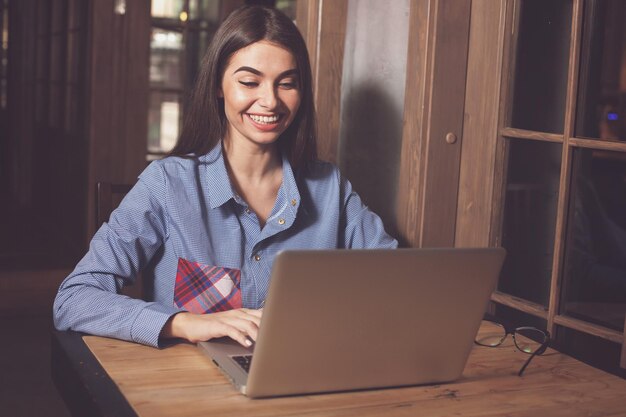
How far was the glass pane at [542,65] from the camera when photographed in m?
1.99

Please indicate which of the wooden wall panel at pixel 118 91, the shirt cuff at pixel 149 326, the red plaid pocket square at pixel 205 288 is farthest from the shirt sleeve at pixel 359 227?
the wooden wall panel at pixel 118 91

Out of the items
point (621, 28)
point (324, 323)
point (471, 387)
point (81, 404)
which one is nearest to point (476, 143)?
point (621, 28)

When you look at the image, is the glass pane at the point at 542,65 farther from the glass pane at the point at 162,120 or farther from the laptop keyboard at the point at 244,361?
the glass pane at the point at 162,120

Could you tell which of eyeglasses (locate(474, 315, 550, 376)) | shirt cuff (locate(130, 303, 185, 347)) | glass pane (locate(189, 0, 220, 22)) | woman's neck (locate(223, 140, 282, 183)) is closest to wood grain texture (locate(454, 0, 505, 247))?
eyeglasses (locate(474, 315, 550, 376))

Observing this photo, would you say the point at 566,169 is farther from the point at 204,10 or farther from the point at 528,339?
the point at 204,10

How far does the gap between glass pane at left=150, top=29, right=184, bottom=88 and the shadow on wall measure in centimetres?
277

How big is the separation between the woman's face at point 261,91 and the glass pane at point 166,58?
10.5 feet

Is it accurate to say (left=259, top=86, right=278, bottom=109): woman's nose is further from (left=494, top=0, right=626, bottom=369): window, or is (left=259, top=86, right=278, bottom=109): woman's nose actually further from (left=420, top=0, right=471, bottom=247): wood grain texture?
(left=494, top=0, right=626, bottom=369): window

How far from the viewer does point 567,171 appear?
1952 mm

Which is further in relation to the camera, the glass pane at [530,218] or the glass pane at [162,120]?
the glass pane at [162,120]

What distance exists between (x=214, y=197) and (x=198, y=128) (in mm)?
222

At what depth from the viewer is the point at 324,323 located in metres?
1.21

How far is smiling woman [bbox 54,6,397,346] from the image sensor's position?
5.95 feet

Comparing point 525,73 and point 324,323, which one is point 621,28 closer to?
point 525,73
